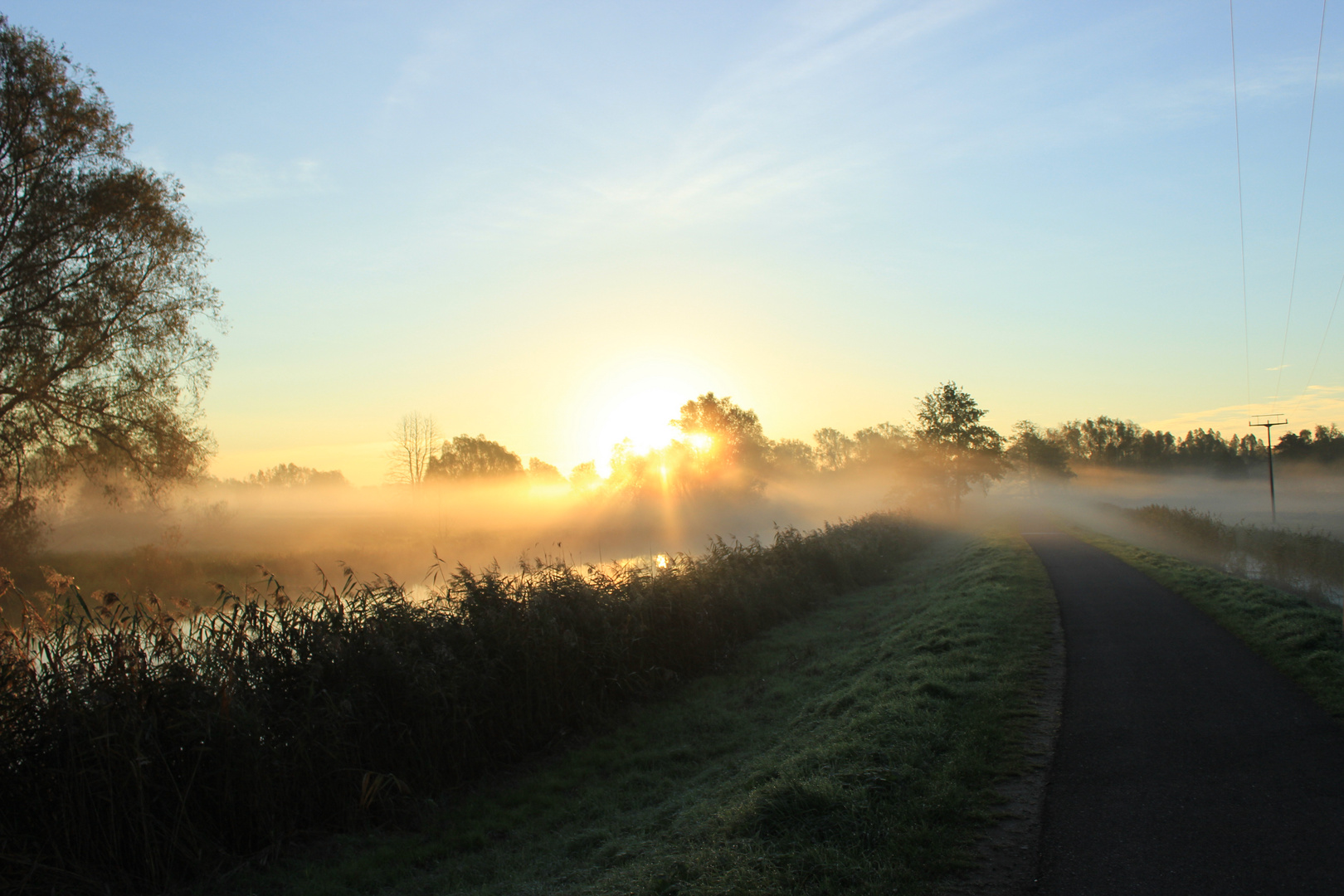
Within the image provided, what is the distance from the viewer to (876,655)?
12.2 m

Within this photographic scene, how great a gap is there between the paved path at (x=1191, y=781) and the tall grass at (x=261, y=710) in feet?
21.4

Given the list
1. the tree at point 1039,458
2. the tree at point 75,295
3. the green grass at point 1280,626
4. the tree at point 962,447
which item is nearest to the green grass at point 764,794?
the green grass at point 1280,626

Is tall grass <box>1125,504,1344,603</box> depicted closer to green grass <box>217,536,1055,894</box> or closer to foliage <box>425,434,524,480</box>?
green grass <box>217,536,1055,894</box>

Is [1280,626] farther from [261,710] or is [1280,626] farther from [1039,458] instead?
[1039,458]

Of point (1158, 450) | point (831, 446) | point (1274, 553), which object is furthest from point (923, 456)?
point (831, 446)

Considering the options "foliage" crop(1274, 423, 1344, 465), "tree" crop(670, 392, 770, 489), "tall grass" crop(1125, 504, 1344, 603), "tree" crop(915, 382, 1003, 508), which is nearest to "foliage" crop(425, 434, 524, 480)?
"tree" crop(670, 392, 770, 489)

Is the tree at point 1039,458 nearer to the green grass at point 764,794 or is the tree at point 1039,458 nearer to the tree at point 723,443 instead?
the tree at point 723,443

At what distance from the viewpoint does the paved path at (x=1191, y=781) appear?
4.43 metres

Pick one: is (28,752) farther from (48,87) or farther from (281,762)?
(48,87)

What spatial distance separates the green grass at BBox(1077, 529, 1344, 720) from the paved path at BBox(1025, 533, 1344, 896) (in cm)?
27

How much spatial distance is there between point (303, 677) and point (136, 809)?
1856 millimetres

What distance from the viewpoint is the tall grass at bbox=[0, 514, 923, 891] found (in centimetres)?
612

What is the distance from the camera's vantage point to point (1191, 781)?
5828mm

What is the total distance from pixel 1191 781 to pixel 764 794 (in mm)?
3514
